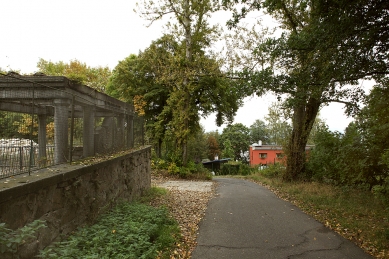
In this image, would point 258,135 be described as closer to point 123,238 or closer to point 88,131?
point 88,131

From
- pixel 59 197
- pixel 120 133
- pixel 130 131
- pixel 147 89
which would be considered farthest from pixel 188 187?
pixel 147 89

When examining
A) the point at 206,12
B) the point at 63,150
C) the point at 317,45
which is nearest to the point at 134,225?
the point at 63,150

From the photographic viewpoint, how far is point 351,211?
8.41 meters

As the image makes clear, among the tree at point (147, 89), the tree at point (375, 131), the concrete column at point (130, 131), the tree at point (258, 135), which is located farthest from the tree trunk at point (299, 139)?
the tree at point (258, 135)

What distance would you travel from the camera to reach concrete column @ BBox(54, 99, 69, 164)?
5907 mm

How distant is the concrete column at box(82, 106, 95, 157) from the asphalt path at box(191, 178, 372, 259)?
3200 mm

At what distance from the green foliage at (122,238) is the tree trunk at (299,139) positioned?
10325mm

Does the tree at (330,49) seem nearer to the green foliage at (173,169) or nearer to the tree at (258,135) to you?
the green foliage at (173,169)

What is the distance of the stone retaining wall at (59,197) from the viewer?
3.71 metres

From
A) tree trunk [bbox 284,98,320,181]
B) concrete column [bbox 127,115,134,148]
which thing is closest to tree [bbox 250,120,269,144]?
tree trunk [bbox 284,98,320,181]

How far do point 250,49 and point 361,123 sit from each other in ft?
23.4

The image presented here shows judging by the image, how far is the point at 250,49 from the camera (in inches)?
602

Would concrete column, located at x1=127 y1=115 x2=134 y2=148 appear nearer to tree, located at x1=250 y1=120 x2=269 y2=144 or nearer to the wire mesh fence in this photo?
the wire mesh fence

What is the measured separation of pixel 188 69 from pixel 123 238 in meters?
15.6
